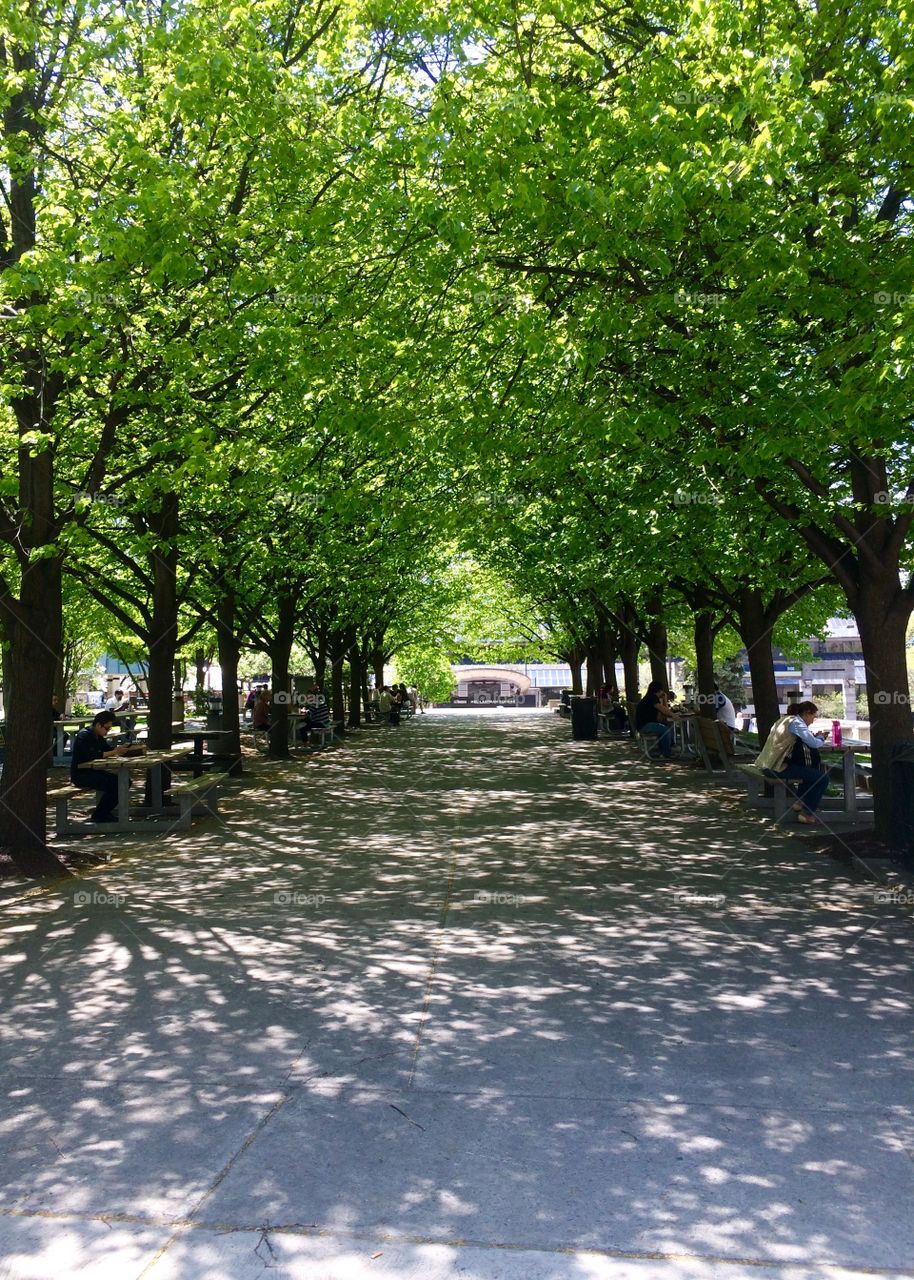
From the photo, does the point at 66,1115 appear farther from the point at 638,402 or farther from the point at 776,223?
the point at 638,402

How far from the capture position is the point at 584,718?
31.0 meters

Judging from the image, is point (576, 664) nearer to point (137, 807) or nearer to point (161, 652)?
point (161, 652)

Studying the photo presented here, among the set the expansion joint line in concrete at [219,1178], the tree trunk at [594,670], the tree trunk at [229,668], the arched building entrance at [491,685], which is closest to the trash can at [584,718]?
the tree trunk at [594,670]

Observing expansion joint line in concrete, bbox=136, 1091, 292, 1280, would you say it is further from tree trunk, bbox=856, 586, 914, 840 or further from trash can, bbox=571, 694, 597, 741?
trash can, bbox=571, 694, 597, 741

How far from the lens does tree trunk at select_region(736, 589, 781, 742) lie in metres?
18.2

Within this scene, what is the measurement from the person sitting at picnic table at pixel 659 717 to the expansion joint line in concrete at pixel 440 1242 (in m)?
19.4

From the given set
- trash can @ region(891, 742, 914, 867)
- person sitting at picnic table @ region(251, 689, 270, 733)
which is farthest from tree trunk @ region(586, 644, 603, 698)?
trash can @ region(891, 742, 914, 867)
